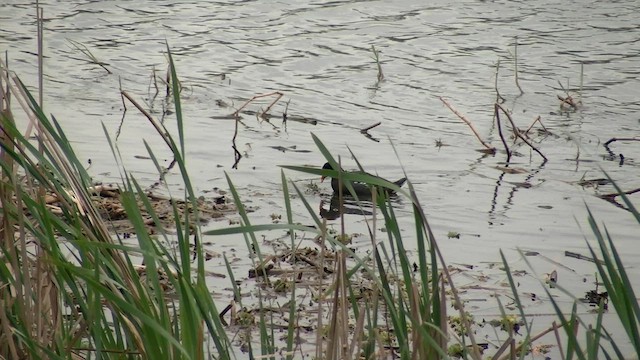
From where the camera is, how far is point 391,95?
10.1 m

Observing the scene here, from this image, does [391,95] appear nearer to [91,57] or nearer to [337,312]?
[91,57]

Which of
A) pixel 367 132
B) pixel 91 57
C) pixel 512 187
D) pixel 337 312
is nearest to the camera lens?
pixel 337 312

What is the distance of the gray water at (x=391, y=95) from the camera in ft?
21.7

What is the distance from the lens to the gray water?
6599 millimetres

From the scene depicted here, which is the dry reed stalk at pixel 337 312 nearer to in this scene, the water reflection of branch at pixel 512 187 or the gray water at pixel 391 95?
the gray water at pixel 391 95

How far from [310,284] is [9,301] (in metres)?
2.21

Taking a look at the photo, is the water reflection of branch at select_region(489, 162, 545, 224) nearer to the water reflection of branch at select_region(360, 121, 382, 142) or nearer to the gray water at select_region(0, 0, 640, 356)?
the gray water at select_region(0, 0, 640, 356)

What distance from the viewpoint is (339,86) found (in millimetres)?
10469

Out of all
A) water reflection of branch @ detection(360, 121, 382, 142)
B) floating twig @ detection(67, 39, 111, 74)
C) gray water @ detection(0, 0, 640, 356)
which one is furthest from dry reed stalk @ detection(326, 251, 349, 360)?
floating twig @ detection(67, 39, 111, 74)

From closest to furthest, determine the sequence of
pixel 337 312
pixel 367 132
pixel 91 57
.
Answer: pixel 337 312 < pixel 367 132 < pixel 91 57

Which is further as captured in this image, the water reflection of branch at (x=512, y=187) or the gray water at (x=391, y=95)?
the water reflection of branch at (x=512, y=187)

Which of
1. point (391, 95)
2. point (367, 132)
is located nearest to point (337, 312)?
point (367, 132)

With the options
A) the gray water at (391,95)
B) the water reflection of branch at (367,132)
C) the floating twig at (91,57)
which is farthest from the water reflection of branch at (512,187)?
the floating twig at (91,57)

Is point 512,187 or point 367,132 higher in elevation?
point 512,187
